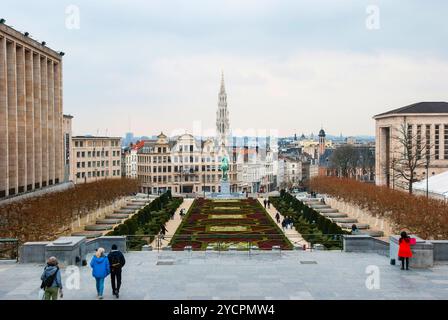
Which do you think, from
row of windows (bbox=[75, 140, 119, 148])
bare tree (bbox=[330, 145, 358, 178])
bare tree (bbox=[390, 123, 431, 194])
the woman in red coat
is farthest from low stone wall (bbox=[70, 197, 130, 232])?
bare tree (bbox=[330, 145, 358, 178])

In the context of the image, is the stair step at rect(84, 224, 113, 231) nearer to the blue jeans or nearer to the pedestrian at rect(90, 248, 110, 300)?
the blue jeans

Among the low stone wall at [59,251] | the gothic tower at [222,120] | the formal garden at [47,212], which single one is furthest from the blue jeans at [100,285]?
the gothic tower at [222,120]

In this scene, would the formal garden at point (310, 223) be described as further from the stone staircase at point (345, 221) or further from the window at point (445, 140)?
the window at point (445, 140)

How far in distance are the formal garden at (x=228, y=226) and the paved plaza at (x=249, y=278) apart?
14493mm

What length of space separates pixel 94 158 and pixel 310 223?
278 feet

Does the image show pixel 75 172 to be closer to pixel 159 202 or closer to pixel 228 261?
pixel 159 202

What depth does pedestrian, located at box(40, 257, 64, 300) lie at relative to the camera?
1542 centimetres

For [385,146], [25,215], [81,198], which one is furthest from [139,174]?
[25,215]

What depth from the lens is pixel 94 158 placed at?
133m

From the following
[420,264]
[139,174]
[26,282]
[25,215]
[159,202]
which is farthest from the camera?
[139,174]

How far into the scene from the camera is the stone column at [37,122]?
6912 centimetres

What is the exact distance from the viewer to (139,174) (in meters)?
138

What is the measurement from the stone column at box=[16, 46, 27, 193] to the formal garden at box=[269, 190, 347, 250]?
27726mm
